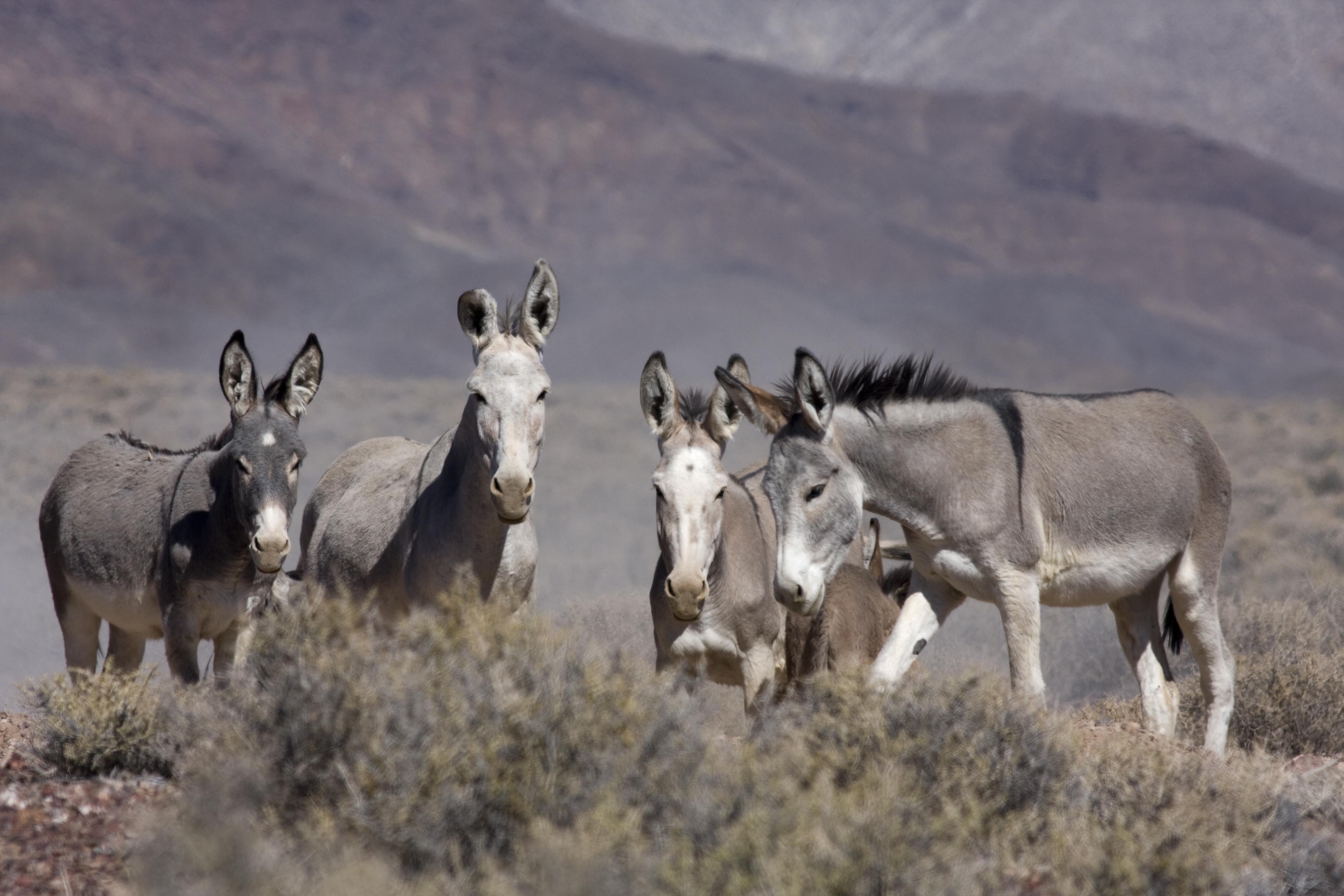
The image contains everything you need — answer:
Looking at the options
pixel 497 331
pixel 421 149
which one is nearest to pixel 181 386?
pixel 497 331

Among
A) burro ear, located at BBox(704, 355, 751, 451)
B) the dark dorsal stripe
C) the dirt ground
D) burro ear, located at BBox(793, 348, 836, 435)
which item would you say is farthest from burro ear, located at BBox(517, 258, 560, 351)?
the dirt ground

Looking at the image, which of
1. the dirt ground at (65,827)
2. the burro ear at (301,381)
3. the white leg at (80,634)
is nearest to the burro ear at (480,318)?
the burro ear at (301,381)

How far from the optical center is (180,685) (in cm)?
634

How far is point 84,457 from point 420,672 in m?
5.39

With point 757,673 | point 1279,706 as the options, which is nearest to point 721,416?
point 757,673

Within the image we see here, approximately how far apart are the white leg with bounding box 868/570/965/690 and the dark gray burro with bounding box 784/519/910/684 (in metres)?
0.38

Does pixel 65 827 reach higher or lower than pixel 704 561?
lower

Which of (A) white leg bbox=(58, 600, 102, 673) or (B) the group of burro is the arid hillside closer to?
(A) white leg bbox=(58, 600, 102, 673)

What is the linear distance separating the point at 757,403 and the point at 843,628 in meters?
1.59

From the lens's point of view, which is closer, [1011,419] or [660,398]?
[1011,419]

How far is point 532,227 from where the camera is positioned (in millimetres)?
158125

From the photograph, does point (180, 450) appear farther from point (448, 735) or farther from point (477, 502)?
point (448, 735)

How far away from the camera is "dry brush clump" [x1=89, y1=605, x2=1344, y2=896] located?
151 inches

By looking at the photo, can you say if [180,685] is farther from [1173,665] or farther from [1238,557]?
[1238,557]
